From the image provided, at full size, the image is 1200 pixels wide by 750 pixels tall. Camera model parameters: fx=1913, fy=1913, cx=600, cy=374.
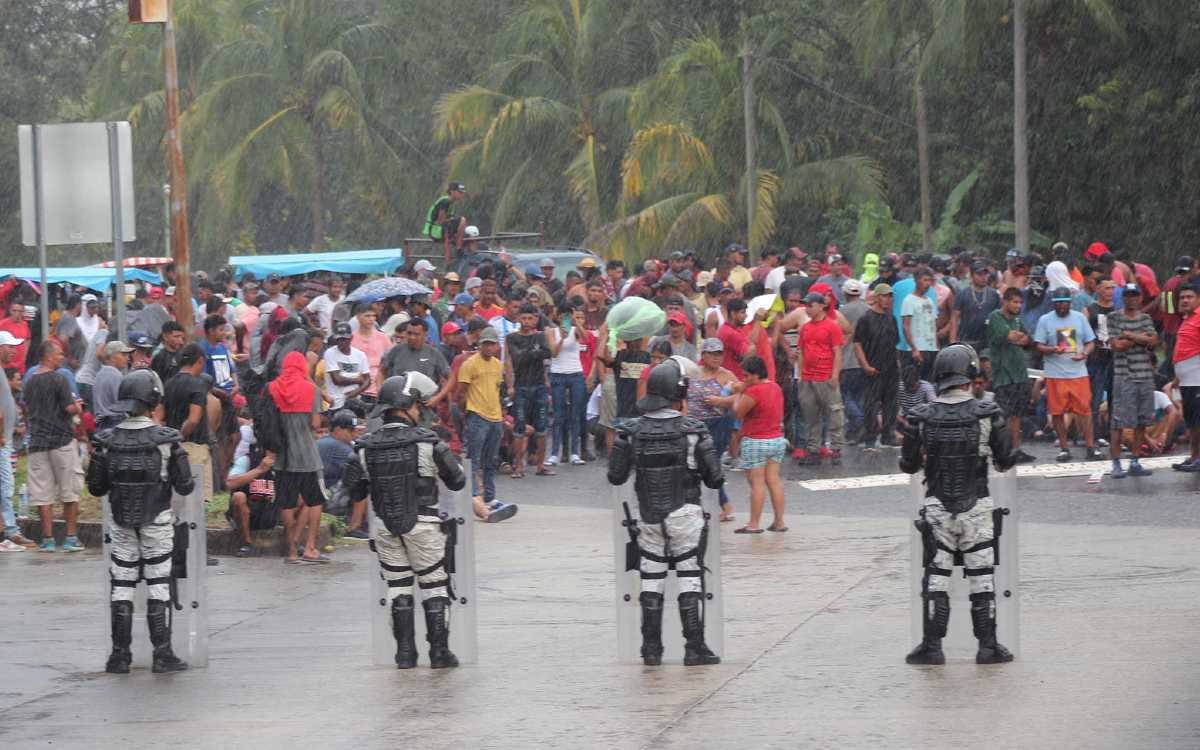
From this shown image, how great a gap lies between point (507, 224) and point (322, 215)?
7.82 m

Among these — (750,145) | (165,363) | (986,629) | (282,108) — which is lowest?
(986,629)

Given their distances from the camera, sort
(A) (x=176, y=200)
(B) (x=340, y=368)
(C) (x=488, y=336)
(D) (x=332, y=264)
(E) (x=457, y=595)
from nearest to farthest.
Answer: (E) (x=457, y=595), (C) (x=488, y=336), (B) (x=340, y=368), (A) (x=176, y=200), (D) (x=332, y=264)

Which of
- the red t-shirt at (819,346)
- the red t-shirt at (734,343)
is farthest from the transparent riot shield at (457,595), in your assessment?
the red t-shirt at (819,346)

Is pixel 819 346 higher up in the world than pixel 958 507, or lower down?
higher up

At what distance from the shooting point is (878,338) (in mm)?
19234

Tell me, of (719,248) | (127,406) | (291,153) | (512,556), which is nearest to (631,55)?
(719,248)

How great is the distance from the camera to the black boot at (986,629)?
31.9 feet

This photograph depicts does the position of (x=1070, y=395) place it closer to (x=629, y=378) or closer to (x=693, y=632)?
(x=629, y=378)

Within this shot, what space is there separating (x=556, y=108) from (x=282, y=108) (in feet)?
33.6

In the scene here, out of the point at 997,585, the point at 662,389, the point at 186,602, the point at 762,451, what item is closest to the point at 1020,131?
the point at 762,451

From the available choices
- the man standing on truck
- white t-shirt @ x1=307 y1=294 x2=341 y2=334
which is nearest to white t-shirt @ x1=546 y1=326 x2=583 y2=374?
white t-shirt @ x1=307 y1=294 x2=341 y2=334

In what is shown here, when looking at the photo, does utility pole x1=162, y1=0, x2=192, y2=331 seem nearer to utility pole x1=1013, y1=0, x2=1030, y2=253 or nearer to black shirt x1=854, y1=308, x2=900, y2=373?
black shirt x1=854, y1=308, x2=900, y2=373

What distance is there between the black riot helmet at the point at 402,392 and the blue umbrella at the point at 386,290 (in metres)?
8.76

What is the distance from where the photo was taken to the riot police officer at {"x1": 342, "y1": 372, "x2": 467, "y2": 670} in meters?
10.1
